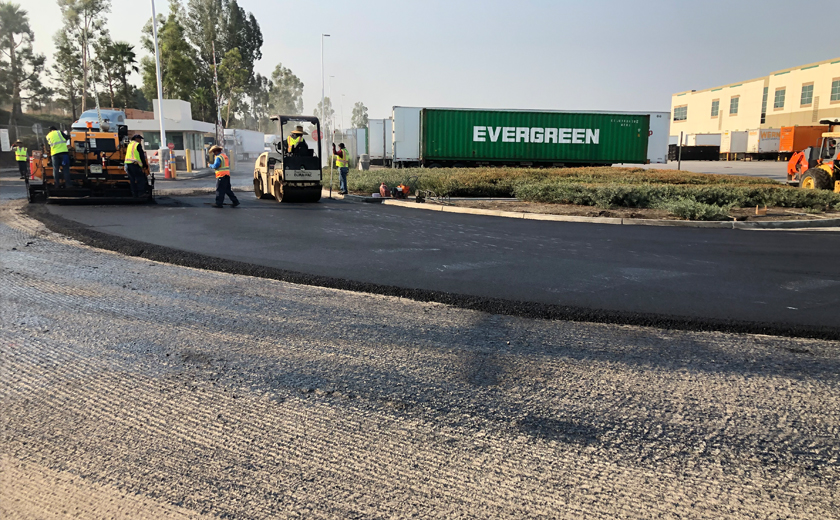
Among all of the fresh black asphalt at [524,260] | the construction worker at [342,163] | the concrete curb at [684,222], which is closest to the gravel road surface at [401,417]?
the fresh black asphalt at [524,260]

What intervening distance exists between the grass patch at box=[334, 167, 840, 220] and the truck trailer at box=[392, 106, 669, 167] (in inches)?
415

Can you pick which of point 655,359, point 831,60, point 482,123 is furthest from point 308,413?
point 831,60

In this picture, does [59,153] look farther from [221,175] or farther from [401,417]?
[401,417]

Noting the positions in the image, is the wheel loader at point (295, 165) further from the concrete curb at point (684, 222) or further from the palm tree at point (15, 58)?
the palm tree at point (15, 58)

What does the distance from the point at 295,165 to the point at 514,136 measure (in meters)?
19.5

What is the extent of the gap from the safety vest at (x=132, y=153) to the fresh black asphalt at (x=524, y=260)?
1.64 metres

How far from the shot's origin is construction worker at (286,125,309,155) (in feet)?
51.2

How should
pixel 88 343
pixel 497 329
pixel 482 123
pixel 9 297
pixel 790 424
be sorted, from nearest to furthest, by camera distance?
1. pixel 790 424
2. pixel 88 343
3. pixel 497 329
4. pixel 9 297
5. pixel 482 123

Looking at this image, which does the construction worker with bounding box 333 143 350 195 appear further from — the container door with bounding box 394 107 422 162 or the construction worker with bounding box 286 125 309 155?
the container door with bounding box 394 107 422 162

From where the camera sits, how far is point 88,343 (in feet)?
16.2

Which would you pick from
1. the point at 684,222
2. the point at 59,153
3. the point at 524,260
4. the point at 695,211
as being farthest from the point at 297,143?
the point at 695,211

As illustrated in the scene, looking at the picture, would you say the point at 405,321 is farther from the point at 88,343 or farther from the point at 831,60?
the point at 831,60

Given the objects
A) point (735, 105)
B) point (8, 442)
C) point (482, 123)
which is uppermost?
point (735, 105)

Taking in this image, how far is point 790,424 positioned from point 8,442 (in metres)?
4.59
